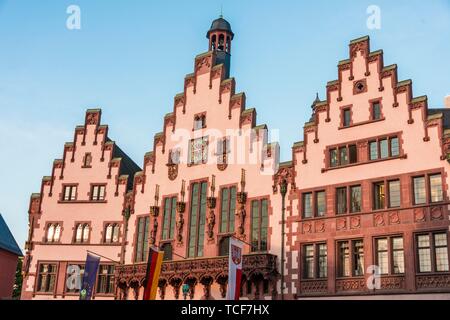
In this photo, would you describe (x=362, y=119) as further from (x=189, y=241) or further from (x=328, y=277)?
(x=189, y=241)

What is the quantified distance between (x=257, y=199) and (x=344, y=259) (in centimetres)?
746

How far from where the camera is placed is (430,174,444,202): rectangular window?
1241 inches

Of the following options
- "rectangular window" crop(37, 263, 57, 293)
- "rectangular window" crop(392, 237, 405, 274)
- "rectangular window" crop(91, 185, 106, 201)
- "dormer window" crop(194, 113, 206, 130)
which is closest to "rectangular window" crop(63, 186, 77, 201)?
"rectangular window" crop(91, 185, 106, 201)

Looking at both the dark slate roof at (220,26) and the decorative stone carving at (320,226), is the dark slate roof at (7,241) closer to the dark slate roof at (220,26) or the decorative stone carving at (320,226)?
the dark slate roof at (220,26)

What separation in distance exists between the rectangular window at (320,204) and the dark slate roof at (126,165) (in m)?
17.1

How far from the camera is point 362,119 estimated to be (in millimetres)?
35719

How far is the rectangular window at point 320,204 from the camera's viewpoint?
118ft

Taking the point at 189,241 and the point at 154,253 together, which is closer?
the point at 154,253

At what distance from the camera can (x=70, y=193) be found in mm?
47875

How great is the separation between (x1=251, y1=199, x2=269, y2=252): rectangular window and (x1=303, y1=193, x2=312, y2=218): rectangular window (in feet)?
8.97

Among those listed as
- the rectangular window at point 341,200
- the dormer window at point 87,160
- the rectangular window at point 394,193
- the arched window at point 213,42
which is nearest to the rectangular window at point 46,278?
the dormer window at point 87,160
